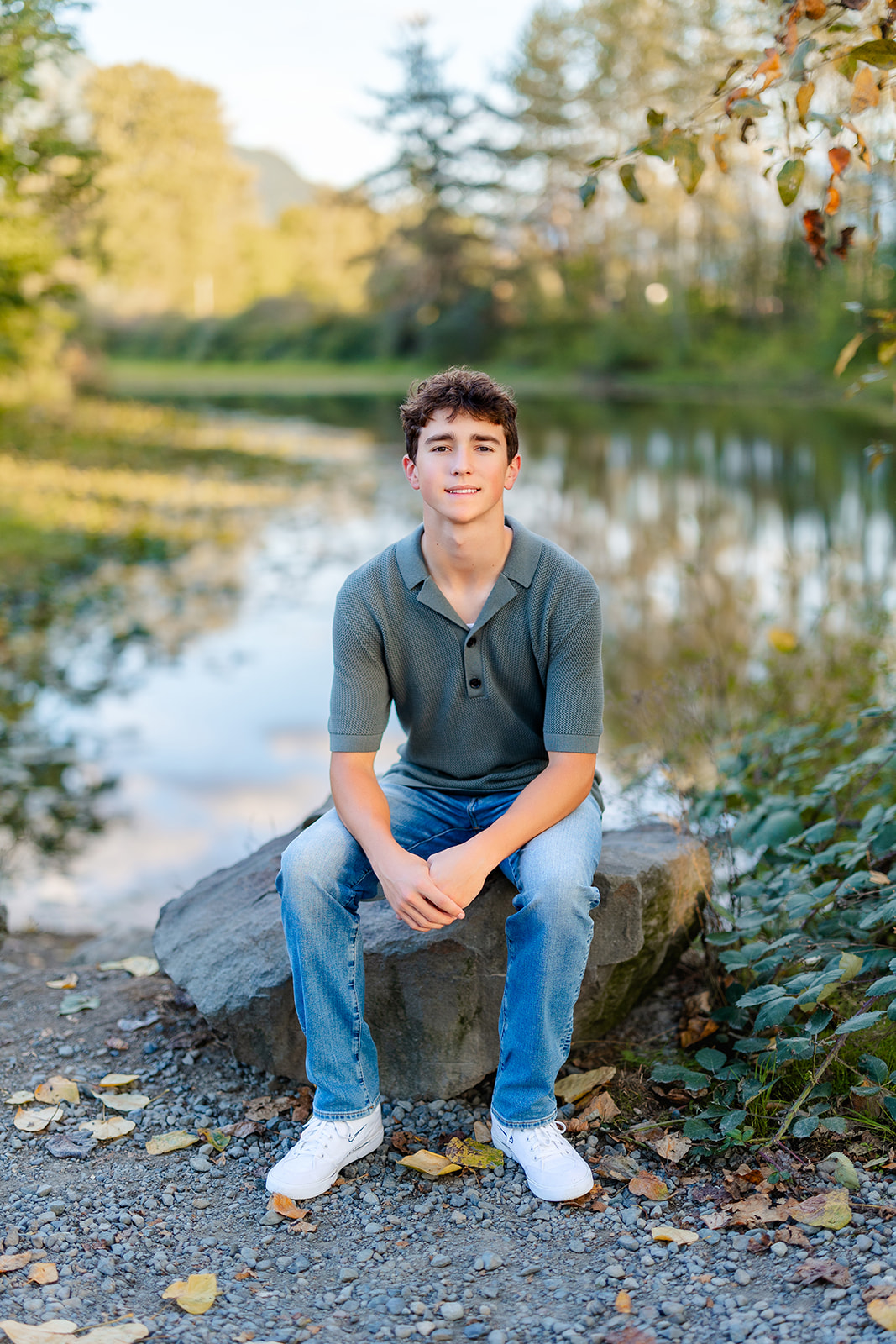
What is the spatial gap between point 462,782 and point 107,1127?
114 centimetres

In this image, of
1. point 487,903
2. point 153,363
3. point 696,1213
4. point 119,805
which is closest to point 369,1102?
point 487,903

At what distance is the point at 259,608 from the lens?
964 cm

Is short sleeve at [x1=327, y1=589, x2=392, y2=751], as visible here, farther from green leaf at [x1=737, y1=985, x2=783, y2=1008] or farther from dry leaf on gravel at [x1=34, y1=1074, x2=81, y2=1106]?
dry leaf on gravel at [x1=34, y1=1074, x2=81, y2=1106]

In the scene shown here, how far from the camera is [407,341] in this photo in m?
43.3

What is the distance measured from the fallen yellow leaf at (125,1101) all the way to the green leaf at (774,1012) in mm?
1468

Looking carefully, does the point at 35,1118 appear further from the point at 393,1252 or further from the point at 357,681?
the point at 357,681

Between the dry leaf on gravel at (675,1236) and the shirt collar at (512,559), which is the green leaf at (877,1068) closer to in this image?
the dry leaf on gravel at (675,1236)

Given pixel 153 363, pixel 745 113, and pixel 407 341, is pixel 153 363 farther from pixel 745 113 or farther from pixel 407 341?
pixel 745 113

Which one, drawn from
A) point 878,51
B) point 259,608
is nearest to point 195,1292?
point 878,51

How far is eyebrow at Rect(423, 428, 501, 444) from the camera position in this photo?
2.69 m

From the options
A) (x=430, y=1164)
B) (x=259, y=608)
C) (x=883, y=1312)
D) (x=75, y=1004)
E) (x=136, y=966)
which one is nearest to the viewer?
(x=883, y=1312)

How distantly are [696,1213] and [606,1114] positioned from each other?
1.26 ft

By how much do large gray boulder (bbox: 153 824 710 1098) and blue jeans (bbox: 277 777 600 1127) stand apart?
0.20 meters

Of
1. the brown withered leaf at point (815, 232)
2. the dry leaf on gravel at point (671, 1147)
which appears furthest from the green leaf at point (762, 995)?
the brown withered leaf at point (815, 232)
